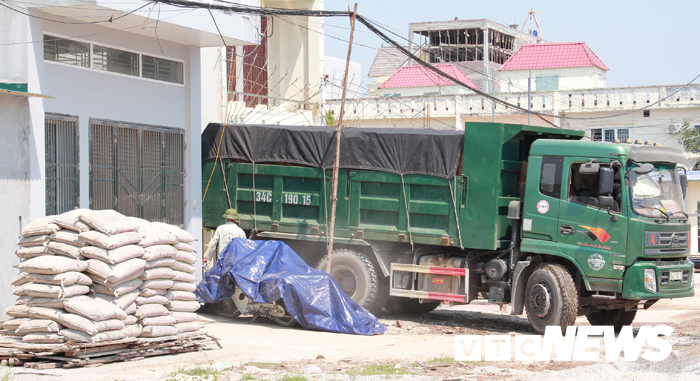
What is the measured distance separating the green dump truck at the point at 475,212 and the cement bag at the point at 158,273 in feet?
13.4

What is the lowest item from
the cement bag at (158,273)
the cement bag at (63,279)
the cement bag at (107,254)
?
the cement bag at (158,273)

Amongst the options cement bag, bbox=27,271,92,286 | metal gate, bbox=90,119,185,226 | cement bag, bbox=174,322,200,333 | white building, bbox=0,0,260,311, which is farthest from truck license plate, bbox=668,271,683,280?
metal gate, bbox=90,119,185,226

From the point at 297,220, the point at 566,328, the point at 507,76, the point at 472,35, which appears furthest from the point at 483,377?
the point at 472,35

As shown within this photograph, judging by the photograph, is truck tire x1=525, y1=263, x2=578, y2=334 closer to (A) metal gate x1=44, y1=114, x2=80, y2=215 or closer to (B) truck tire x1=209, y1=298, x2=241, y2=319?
(B) truck tire x1=209, y1=298, x2=241, y2=319

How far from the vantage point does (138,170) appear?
13.0 m

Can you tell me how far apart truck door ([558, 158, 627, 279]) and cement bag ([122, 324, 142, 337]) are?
593 centimetres

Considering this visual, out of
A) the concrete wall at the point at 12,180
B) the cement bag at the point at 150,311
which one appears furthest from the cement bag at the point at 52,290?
the concrete wall at the point at 12,180

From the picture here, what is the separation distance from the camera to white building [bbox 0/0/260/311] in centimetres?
1061

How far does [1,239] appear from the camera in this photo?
10438 millimetres

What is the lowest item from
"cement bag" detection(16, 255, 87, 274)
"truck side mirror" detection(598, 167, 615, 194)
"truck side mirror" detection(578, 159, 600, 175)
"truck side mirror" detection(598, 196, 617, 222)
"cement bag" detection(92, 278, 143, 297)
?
"cement bag" detection(92, 278, 143, 297)

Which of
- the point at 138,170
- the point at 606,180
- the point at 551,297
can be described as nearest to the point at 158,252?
the point at 138,170

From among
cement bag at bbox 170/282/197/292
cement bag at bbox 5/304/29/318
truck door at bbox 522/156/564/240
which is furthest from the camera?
truck door at bbox 522/156/564/240

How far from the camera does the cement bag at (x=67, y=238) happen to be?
8.24m
